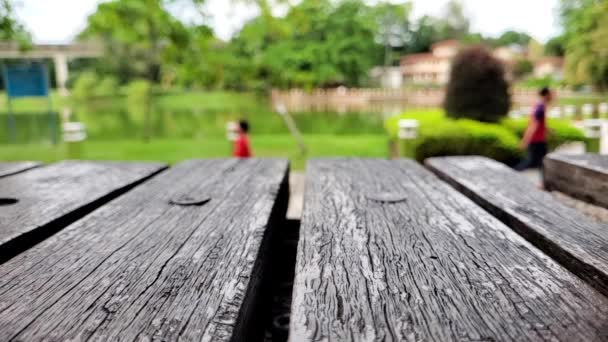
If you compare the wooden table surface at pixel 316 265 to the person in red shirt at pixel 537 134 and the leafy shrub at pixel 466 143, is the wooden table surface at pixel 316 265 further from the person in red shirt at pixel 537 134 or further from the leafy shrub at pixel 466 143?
the leafy shrub at pixel 466 143

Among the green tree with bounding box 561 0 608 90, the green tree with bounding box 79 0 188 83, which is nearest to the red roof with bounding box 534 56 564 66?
the green tree with bounding box 561 0 608 90

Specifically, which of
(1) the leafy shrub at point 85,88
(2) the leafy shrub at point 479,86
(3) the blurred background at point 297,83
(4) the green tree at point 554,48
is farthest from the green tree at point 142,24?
(4) the green tree at point 554,48

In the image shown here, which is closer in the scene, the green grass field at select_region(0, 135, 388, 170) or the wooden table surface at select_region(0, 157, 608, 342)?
the wooden table surface at select_region(0, 157, 608, 342)

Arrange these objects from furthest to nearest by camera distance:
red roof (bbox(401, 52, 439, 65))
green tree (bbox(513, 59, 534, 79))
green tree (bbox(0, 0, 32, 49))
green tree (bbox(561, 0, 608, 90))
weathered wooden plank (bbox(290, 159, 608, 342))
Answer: red roof (bbox(401, 52, 439, 65))
green tree (bbox(513, 59, 534, 79))
green tree (bbox(561, 0, 608, 90))
green tree (bbox(0, 0, 32, 49))
weathered wooden plank (bbox(290, 159, 608, 342))

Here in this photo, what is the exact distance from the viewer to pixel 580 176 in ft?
7.15

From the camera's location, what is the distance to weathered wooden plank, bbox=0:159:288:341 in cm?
84

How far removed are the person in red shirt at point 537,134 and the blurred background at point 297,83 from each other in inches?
57.3

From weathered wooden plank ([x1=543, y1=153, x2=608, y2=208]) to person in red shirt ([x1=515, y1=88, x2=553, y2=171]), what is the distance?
151 inches

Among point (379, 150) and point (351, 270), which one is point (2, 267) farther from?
point (379, 150)

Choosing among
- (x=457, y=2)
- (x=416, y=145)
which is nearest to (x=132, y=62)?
(x=457, y=2)

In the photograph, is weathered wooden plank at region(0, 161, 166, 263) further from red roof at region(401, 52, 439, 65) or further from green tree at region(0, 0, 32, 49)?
red roof at region(401, 52, 439, 65)

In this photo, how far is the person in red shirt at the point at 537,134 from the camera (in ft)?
19.4

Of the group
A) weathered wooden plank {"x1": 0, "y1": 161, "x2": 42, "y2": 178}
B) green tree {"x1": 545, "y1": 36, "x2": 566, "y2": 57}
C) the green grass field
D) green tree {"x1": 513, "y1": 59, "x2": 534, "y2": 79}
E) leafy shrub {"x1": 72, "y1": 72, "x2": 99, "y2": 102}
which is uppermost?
green tree {"x1": 545, "y1": 36, "x2": 566, "y2": 57}

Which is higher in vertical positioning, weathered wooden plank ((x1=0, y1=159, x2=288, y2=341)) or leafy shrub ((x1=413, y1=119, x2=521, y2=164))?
weathered wooden plank ((x1=0, y1=159, x2=288, y2=341))
